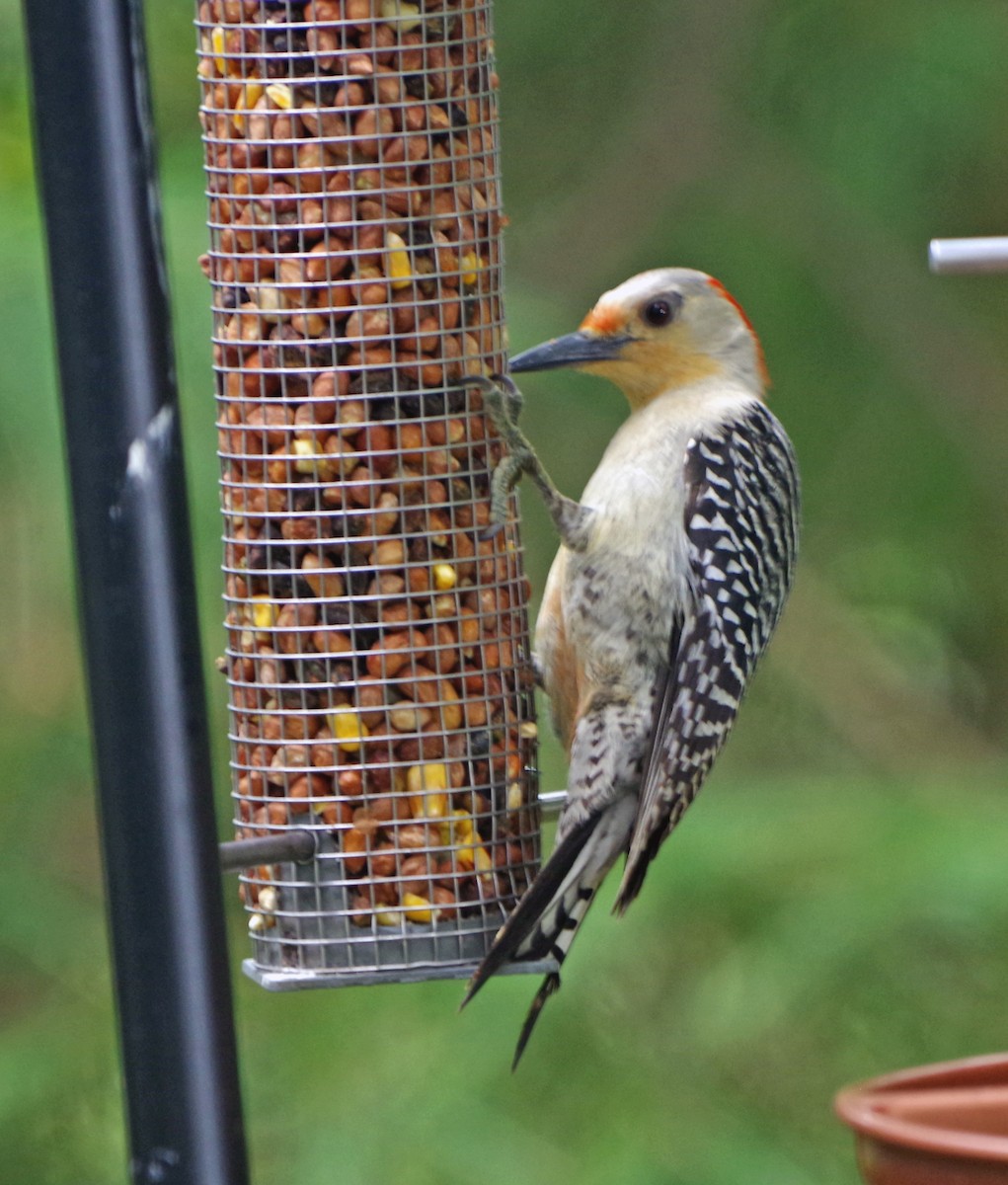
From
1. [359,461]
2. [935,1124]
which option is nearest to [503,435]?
[359,461]

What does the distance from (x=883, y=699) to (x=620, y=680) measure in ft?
9.19

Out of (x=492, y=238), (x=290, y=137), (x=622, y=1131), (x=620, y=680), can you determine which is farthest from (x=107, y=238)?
(x=622, y=1131)

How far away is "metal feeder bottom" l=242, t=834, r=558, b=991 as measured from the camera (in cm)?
313

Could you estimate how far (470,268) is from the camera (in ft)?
10.5

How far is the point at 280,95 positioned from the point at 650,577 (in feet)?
3.71

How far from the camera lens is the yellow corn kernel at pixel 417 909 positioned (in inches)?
124

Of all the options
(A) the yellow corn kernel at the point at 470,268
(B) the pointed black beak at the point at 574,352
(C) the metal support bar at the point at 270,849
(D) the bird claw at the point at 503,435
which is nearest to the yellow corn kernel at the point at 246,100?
(A) the yellow corn kernel at the point at 470,268

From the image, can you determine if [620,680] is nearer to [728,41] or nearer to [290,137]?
[290,137]

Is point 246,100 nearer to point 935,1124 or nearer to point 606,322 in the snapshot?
point 606,322

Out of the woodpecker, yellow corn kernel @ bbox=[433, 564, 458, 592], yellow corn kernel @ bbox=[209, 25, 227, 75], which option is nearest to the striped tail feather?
the woodpecker

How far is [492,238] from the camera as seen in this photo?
327 cm

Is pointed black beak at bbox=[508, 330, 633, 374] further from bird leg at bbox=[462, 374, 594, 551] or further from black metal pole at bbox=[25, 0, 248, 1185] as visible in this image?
black metal pole at bbox=[25, 0, 248, 1185]

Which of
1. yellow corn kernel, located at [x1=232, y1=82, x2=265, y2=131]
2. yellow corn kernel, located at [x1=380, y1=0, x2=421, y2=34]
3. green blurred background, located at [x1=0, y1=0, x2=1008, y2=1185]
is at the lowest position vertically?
green blurred background, located at [x1=0, y1=0, x2=1008, y2=1185]

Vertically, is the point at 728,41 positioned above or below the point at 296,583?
above
